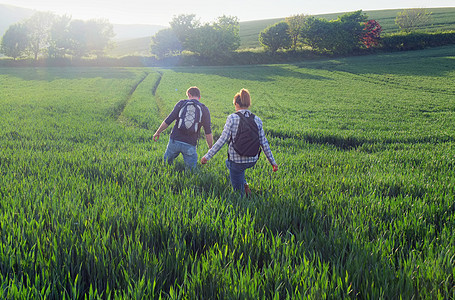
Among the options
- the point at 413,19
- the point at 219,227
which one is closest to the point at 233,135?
the point at 219,227

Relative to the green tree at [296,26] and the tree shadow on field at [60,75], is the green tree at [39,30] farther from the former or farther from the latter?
the green tree at [296,26]

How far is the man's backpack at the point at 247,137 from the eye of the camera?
4.31 m

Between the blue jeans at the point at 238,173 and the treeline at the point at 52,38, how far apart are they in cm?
7440

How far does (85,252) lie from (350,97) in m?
26.6

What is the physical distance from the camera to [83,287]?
2.05 m

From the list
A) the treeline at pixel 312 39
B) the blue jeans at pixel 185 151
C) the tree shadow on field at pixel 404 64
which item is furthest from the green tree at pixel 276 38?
the blue jeans at pixel 185 151

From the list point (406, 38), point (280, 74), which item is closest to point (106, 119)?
point (280, 74)

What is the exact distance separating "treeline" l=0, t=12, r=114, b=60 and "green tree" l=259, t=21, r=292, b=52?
149 ft

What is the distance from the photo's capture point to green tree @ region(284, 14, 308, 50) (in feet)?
213

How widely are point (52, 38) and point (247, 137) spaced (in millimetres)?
92209

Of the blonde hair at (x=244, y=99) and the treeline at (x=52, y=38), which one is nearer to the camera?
the blonde hair at (x=244, y=99)

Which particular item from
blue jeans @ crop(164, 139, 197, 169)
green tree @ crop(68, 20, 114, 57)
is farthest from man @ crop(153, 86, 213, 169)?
green tree @ crop(68, 20, 114, 57)

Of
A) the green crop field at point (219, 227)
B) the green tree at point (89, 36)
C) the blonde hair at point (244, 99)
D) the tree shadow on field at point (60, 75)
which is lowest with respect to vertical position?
the green crop field at point (219, 227)

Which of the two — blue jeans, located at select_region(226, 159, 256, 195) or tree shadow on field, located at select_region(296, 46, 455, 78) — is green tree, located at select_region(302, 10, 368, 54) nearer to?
tree shadow on field, located at select_region(296, 46, 455, 78)
